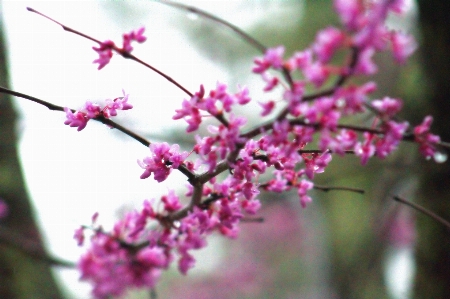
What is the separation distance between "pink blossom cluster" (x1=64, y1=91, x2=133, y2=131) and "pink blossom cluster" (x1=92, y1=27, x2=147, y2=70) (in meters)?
0.12

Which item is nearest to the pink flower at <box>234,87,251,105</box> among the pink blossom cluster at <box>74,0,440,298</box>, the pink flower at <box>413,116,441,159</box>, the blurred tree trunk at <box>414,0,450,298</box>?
the pink blossom cluster at <box>74,0,440,298</box>

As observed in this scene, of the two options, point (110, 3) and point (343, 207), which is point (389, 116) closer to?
point (343, 207)

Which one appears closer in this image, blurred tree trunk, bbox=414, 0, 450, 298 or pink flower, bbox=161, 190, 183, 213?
pink flower, bbox=161, 190, 183, 213

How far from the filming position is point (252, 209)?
49.5 inches

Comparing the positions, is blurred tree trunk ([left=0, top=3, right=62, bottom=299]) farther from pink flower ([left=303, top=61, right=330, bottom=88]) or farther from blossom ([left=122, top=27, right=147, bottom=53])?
pink flower ([left=303, top=61, right=330, bottom=88])

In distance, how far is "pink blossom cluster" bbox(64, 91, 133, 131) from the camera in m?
1.07

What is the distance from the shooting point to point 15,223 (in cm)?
299

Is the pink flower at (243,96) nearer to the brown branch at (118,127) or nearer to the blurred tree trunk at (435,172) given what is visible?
the brown branch at (118,127)

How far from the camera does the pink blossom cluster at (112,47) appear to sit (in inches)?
37.2

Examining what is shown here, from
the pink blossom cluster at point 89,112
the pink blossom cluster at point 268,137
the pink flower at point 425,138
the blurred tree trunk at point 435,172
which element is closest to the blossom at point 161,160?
the pink blossom cluster at point 268,137

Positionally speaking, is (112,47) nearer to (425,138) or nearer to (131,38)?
(131,38)

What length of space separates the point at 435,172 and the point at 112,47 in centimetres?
191

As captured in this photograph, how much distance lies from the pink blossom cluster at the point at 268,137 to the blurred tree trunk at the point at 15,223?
1.57m

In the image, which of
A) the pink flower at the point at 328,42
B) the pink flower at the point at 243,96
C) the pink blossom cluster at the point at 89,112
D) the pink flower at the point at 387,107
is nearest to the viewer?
the pink flower at the point at 328,42
